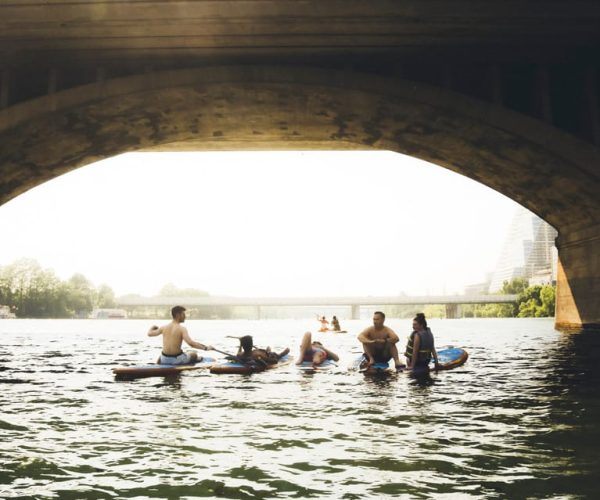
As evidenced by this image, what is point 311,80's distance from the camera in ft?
49.5

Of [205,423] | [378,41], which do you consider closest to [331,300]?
[378,41]

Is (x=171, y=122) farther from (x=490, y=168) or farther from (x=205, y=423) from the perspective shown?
(x=205, y=423)

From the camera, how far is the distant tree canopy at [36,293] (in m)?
88.6

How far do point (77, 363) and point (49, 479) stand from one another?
36.4 feet

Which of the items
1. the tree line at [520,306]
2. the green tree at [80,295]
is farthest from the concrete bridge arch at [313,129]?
the green tree at [80,295]

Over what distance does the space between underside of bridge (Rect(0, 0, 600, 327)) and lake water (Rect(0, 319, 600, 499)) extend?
837 cm

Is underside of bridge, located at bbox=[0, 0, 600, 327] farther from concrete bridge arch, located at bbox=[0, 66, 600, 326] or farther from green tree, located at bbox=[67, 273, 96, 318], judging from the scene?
green tree, located at bbox=[67, 273, 96, 318]

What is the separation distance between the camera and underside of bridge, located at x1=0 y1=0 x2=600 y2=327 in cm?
1286

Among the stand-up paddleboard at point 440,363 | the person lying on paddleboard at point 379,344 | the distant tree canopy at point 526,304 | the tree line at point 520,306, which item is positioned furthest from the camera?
the tree line at point 520,306

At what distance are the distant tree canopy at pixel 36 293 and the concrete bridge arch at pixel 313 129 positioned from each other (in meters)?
78.5

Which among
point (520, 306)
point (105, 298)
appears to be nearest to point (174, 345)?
point (520, 306)

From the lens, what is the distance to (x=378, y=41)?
46.6ft

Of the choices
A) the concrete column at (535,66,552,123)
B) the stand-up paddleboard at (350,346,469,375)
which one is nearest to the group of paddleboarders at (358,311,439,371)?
the stand-up paddleboard at (350,346,469,375)

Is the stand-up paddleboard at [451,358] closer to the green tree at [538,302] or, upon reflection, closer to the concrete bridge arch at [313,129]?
the concrete bridge arch at [313,129]
